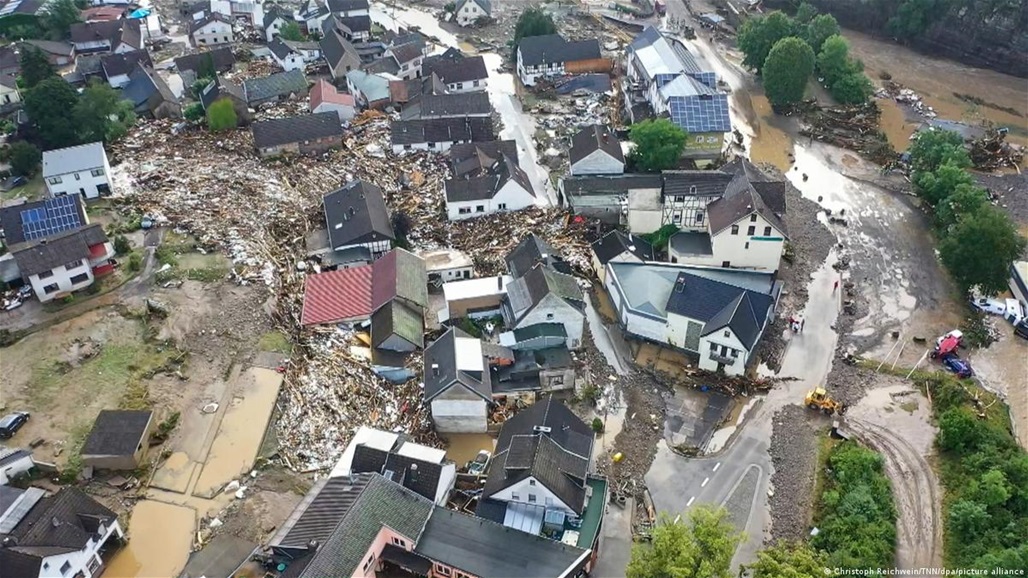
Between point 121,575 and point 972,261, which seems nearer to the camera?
point 121,575

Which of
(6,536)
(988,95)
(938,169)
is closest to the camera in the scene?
(6,536)

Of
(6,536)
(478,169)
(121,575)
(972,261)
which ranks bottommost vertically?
(121,575)

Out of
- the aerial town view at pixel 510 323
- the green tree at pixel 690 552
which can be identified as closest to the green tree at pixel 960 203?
the aerial town view at pixel 510 323

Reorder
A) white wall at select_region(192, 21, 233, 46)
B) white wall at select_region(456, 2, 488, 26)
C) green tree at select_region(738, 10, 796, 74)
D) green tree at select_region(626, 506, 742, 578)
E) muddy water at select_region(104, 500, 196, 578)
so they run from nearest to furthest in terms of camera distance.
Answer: green tree at select_region(626, 506, 742, 578) → muddy water at select_region(104, 500, 196, 578) → green tree at select_region(738, 10, 796, 74) → white wall at select_region(192, 21, 233, 46) → white wall at select_region(456, 2, 488, 26)

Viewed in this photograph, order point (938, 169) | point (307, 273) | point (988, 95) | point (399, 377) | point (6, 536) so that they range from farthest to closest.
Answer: point (988, 95) < point (938, 169) < point (307, 273) < point (399, 377) < point (6, 536)

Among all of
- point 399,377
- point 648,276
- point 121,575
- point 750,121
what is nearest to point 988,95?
point 750,121

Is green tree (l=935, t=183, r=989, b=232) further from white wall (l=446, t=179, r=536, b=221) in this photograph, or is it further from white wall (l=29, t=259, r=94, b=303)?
white wall (l=29, t=259, r=94, b=303)

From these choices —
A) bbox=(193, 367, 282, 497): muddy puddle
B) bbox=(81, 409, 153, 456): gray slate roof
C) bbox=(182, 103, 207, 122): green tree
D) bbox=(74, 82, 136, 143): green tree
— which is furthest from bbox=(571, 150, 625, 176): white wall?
bbox=(74, 82, 136, 143): green tree

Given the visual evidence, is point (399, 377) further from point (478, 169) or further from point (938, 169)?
point (938, 169)
